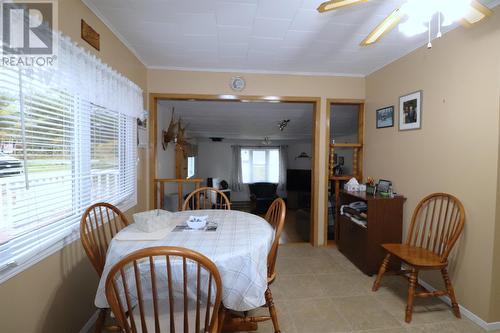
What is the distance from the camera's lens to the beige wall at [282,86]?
2939 millimetres

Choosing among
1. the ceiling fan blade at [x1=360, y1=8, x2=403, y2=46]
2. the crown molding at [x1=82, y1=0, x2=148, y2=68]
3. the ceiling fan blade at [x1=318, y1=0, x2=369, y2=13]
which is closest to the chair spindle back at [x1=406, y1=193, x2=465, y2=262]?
the ceiling fan blade at [x1=360, y1=8, x2=403, y2=46]

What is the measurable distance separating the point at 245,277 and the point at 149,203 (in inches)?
84.6

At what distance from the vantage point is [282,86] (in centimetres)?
307

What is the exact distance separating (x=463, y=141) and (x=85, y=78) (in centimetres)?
A: 280

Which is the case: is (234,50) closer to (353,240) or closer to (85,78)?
(85,78)

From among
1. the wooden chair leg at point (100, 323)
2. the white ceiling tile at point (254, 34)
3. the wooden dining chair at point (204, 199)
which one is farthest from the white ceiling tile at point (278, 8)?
the wooden chair leg at point (100, 323)

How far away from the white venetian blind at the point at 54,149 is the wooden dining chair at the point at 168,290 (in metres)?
0.52

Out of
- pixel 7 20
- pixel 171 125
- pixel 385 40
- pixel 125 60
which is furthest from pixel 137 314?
pixel 171 125

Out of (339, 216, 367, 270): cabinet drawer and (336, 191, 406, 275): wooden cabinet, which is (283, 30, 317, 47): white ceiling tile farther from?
(339, 216, 367, 270): cabinet drawer

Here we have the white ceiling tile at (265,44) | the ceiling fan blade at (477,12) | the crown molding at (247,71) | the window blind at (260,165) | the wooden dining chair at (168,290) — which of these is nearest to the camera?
the wooden dining chair at (168,290)

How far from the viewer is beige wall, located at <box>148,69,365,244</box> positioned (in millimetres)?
2939

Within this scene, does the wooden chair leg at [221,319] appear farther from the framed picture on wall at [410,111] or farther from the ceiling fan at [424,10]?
the framed picture on wall at [410,111]

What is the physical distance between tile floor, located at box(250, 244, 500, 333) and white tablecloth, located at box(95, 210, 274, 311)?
0.70 meters

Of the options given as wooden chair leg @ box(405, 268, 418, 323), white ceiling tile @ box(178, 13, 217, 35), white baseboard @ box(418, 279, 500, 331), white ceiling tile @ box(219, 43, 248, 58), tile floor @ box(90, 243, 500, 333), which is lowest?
tile floor @ box(90, 243, 500, 333)
